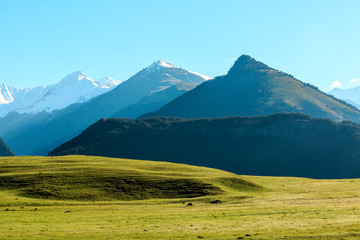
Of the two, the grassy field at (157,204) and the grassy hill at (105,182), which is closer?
the grassy field at (157,204)

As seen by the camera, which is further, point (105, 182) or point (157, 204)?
point (105, 182)

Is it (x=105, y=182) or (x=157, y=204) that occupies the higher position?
(x=105, y=182)

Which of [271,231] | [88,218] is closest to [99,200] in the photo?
[88,218]

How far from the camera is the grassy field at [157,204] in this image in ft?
162

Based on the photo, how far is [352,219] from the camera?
54.0m

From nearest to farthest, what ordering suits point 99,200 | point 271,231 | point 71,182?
point 271,231 < point 99,200 < point 71,182

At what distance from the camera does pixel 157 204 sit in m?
85.8

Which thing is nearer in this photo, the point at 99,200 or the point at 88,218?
the point at 88,218

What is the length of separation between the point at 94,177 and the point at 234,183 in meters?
32.9

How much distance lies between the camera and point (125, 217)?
6303 centimetres

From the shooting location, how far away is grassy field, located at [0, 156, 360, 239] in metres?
49.3

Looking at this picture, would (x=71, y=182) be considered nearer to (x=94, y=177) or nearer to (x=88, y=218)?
(x=94, y=177)

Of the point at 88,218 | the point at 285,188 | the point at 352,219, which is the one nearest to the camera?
the point at 352,219

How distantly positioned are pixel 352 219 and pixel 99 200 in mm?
54202
